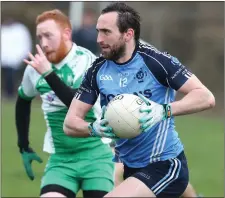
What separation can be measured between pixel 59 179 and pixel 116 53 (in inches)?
50.6

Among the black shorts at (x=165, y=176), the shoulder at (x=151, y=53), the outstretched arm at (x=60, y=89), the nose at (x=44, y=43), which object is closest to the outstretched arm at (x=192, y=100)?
the shoulder at (x=151, y=53)

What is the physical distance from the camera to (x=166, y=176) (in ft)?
19.8

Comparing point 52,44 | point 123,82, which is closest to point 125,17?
point 123,82

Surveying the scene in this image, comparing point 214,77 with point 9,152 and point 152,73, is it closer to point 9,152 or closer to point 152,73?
point 9,152

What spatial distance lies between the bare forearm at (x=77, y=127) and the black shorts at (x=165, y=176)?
471mm

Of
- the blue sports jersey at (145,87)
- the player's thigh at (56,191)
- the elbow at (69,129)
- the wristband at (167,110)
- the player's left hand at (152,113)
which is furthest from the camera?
the player's thigh at (56,191)

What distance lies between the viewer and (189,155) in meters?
14.4

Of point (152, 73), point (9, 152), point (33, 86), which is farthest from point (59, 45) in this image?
point (9, 152)

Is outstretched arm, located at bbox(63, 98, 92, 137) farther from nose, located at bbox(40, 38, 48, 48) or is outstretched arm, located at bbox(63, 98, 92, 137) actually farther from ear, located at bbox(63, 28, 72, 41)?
ear, located at bbox(63, 28, 72, 41)

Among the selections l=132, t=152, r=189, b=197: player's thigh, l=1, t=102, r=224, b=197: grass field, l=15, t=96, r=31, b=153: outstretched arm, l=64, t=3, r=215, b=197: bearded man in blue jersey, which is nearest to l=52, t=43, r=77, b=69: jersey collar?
l=15, t=96, r=31, b=153: outstretched arm

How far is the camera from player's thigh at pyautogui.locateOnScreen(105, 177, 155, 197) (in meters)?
5.76

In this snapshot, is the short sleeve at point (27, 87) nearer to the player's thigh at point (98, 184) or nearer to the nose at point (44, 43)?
the nose at point (44, 43)

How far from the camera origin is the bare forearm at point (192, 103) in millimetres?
5922

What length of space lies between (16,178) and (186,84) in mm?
6102
